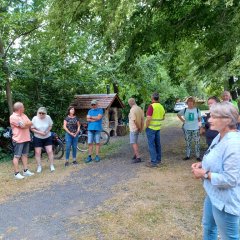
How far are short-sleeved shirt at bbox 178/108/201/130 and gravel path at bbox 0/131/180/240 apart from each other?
1748mm

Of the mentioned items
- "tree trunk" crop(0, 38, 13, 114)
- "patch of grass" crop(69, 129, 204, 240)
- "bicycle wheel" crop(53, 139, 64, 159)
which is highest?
"tree trunk" crop(0, 38, 13, 114)

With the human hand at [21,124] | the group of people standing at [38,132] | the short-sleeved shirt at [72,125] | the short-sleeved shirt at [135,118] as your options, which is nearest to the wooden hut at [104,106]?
the group of people standing at [38,132]

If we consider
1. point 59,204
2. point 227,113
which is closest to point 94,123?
point 59,204

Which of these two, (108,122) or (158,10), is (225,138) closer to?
(158,10)

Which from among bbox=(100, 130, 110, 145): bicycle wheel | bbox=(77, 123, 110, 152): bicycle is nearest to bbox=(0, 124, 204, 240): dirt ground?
bbox=(77, 123, 110, 152): bicycle

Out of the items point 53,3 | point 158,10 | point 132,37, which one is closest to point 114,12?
point 53,3

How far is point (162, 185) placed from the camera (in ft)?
22.1

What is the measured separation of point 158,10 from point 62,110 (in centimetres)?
605

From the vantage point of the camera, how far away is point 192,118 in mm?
8820

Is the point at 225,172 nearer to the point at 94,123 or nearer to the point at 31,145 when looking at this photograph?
the point at 94,123

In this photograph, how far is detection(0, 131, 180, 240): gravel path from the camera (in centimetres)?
468

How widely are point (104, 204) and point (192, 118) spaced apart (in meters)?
4.12

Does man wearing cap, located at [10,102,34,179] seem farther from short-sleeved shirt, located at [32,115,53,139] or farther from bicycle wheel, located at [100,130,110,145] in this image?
bicycle wheel, located at [100,130,110,145]

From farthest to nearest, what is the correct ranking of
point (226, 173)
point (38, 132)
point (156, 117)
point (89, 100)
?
point (89, 100) < point (156, 117) < point (38, 132) < point (226, 173)
